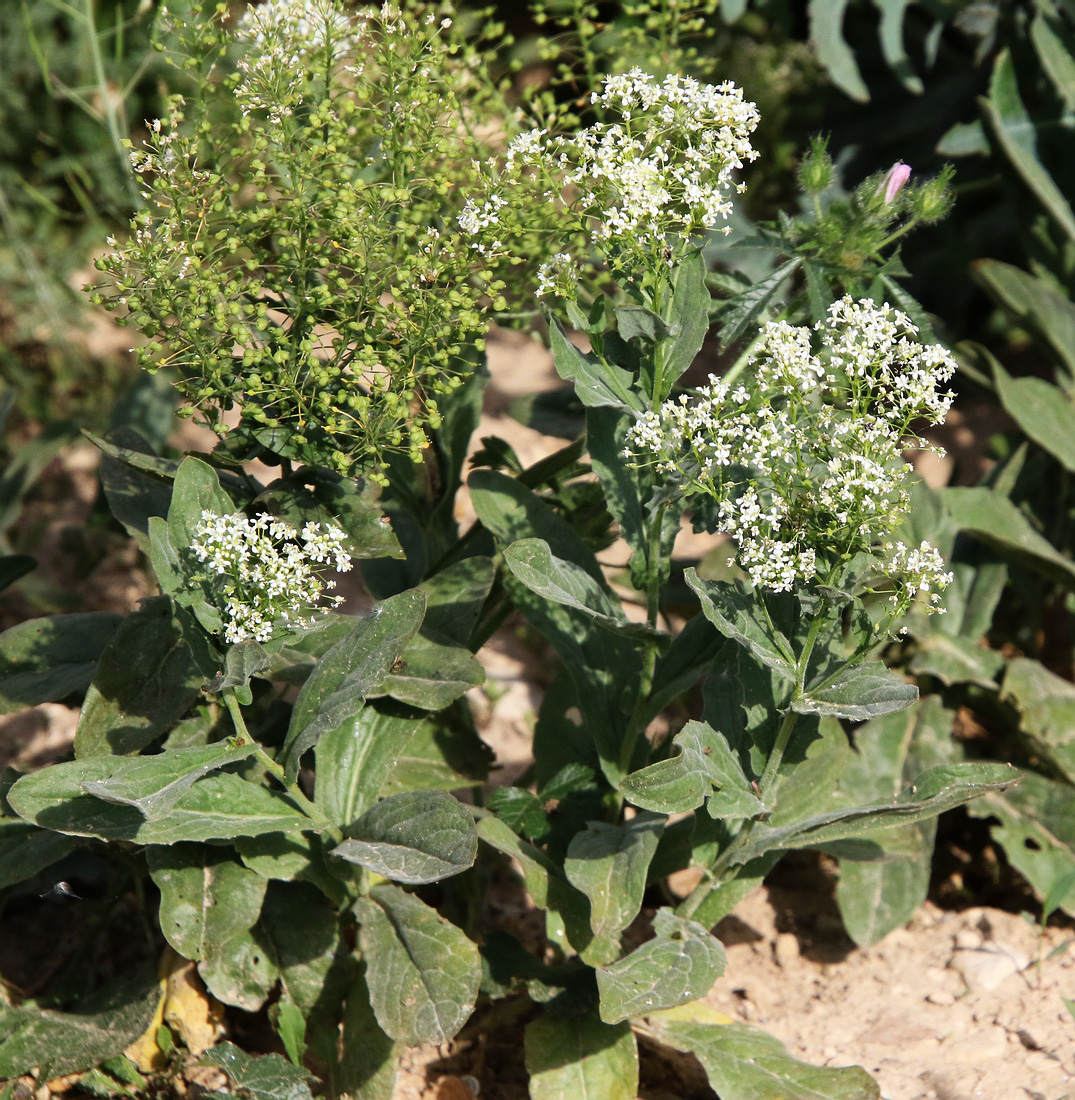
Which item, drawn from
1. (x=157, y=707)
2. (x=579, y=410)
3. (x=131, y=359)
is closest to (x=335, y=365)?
(x=157, y=707)

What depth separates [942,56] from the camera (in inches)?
158

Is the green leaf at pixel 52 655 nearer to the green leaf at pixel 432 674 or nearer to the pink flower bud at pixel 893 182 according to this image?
the green leaf at pixel 432 674

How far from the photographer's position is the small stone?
2.55m

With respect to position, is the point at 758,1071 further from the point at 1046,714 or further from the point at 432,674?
the point at 1046,714

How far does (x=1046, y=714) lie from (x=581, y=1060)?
136cm

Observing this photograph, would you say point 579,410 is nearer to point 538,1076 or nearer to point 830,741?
point 830,741

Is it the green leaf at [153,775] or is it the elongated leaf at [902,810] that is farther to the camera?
the elongated leaf at [902,810]

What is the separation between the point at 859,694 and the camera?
5.57 ft

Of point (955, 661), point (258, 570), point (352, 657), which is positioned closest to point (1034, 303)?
point (955, 661)

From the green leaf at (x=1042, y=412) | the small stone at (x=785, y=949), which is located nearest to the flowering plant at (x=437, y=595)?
the small stone at (x=785, y=949)

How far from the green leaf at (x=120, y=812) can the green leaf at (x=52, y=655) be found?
0.26 metres

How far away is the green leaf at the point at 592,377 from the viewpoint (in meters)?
1.79

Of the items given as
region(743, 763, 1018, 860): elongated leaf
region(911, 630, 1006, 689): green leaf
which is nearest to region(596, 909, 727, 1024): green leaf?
region(743, 763, 1018, 860): elongated leaf

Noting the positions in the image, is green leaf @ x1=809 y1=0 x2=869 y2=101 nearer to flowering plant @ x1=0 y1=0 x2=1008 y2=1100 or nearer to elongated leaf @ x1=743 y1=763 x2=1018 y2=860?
flowering plant @ x1=0 y1=0 x2=1008 y2=1100
